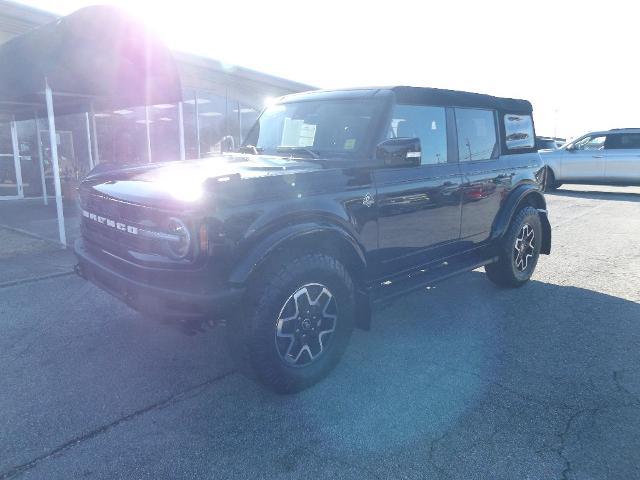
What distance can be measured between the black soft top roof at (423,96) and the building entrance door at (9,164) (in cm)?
1287

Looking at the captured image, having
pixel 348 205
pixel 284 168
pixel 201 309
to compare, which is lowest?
pixel 201 309

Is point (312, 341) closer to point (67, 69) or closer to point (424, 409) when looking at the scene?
point (424, 409)

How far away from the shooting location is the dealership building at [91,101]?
748 cm

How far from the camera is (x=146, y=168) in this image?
3520 millimetres

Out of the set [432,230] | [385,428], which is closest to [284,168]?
[432,230]

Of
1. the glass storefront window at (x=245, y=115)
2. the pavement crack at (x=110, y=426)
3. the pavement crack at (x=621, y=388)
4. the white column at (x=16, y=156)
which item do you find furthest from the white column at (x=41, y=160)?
the pavement crack at (x=621, y=388)

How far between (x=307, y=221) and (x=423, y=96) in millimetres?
1752

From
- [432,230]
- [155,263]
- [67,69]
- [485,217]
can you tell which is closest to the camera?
[155,263]

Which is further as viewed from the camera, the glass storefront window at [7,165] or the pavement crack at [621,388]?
the glass storefront window at [7,165]

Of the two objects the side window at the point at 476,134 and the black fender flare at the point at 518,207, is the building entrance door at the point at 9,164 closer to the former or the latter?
the side window at the point at 476,134

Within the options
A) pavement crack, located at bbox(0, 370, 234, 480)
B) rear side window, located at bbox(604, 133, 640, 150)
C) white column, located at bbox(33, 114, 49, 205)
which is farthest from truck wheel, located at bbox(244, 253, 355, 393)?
rear side window, located at bbox(604, 133, 640, 150)

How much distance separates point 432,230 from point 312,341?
1.52 m

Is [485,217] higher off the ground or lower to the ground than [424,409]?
higher

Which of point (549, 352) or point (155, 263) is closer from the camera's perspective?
point (155, 263)
